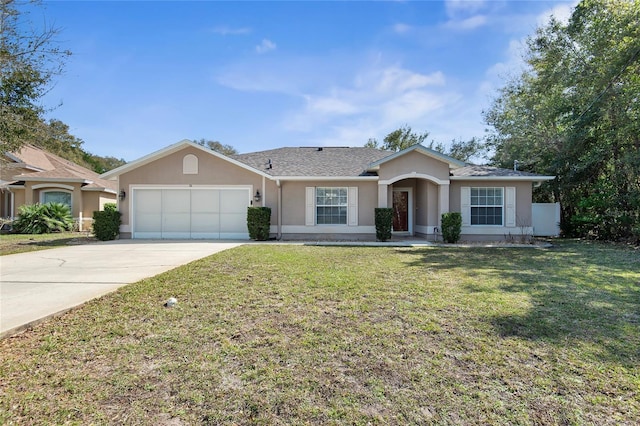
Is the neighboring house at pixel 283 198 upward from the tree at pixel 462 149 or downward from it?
downward

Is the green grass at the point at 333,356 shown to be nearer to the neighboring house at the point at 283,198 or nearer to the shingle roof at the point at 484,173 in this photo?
the neighboring house at the point at 283,198

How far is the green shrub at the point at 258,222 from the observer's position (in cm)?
1309

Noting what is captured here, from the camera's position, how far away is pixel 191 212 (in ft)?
46.5

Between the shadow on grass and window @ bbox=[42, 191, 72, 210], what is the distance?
1990cm

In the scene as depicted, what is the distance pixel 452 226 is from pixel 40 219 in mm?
20016

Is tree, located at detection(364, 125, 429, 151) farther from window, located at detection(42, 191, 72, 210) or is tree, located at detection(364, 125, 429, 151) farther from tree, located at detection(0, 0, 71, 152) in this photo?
tree, located at detection(0, 0, 71, 152)

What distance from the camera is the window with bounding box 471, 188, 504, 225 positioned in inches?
547

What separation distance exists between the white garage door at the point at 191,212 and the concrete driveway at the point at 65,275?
359 cm

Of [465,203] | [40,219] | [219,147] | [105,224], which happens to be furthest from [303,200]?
[219,147]

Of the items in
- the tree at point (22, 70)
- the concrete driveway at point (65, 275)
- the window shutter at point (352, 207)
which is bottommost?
the concrete driveway at point (65, 275)

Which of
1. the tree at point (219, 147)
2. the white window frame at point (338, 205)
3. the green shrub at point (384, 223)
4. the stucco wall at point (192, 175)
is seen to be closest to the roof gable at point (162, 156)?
the stucco wall at point (192, 175)

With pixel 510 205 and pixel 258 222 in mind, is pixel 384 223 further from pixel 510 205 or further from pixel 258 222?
pixel 510 205

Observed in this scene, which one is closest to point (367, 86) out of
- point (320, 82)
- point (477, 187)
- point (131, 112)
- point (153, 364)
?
point (320, 82)

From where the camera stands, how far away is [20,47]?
928 cm
